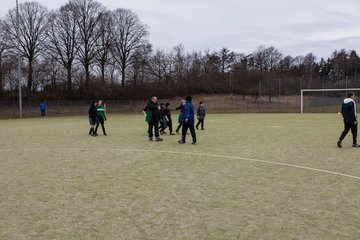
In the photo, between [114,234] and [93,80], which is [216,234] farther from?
[93,80]

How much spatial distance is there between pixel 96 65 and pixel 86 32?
569 centimetres

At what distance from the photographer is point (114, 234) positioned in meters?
4.66

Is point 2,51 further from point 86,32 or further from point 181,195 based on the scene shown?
point 181,195

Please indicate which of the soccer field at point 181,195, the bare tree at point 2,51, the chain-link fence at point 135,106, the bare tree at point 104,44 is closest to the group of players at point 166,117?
the soccer field at point 181,195

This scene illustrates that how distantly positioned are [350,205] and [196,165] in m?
4.28

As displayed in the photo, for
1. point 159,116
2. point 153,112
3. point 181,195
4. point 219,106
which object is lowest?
point 181,195

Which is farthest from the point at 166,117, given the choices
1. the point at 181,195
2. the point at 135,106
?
the point at 135,106

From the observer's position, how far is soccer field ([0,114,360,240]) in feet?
15.9

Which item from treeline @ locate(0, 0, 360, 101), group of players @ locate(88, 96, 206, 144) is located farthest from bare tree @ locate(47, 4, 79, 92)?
group of players @ locate(88, 96, 206, 144)

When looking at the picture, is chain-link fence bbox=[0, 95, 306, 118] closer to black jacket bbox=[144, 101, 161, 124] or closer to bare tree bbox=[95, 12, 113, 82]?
bare tree bbox=[95, 12, 113, 82]

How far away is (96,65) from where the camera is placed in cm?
6412

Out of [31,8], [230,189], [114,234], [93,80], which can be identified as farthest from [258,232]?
[31,8]

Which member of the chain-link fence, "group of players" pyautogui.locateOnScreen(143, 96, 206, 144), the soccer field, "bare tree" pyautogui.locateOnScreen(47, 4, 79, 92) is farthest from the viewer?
"bare tree" pyautogui.locateOnScreen(47, 4, 79, 92)

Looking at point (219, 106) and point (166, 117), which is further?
point (219, 106)
